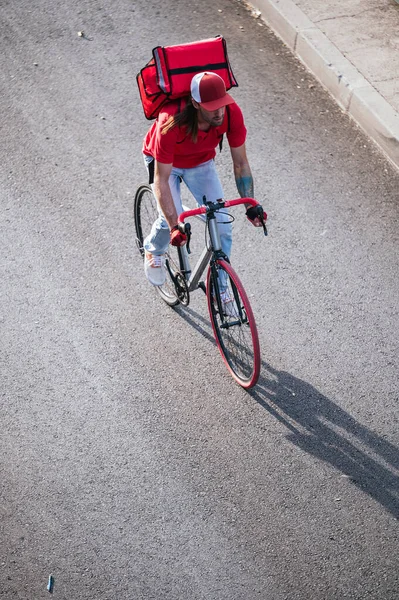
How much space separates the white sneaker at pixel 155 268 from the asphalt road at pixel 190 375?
0.86 feet

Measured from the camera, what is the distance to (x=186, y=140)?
5035 millimetres

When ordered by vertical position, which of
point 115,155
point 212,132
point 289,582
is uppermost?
point 212,132

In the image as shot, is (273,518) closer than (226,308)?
Yes

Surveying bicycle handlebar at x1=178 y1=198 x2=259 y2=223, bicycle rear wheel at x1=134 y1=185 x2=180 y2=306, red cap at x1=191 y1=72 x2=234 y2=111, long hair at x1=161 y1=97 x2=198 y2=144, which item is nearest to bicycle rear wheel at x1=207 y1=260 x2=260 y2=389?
bicycle handlebar at x1=178 y1=198 x2=259 y2=223

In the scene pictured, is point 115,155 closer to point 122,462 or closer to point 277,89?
point 277,89

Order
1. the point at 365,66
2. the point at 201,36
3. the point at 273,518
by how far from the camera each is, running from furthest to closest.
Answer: the point at 201,36
the point at 365,66
the point at 273,518

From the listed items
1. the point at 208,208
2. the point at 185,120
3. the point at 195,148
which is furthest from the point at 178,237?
the point at 185,120

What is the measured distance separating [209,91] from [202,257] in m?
1.31

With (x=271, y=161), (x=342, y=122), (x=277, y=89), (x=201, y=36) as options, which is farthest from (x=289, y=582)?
(x=201, y=36)

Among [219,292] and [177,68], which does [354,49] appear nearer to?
[177,68]

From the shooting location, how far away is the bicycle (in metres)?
5.15

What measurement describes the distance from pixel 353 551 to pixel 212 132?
9.45 ft

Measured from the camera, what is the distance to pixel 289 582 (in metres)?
4.59

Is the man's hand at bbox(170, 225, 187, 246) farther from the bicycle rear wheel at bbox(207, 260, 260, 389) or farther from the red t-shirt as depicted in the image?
the red t-shirt
